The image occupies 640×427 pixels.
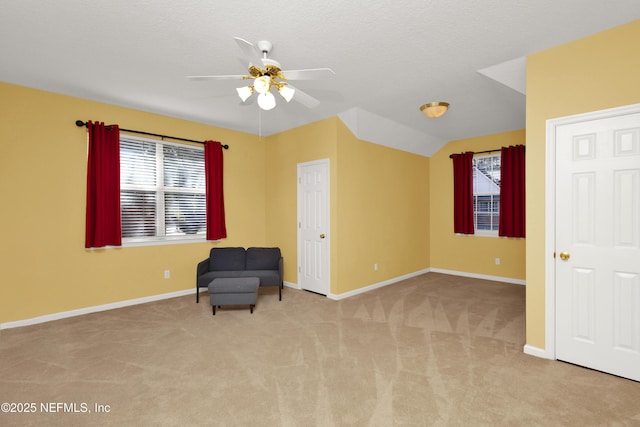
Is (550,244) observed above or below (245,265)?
above

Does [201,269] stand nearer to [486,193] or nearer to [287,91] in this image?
[287,91]

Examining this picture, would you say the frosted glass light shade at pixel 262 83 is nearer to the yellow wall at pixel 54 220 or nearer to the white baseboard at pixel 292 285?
the yellow wall at pixel 54 220

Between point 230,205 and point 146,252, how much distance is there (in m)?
1.50

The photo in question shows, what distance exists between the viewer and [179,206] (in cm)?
478

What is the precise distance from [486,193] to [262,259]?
4416 millimetres

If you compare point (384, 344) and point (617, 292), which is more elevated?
point (617, 292)

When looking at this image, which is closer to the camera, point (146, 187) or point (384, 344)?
point (384, 344)

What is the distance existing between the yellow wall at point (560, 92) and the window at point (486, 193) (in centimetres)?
320

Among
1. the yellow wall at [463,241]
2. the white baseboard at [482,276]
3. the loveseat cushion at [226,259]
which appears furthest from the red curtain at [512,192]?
the loveseat cushion at [226,259]

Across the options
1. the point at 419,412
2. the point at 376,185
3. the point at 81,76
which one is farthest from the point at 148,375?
the point at 376,185

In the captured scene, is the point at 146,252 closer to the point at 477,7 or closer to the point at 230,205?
the point at 230,205

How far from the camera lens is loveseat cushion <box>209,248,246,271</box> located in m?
4.70

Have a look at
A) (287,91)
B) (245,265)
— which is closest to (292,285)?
(245,265)

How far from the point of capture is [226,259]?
187 inches
